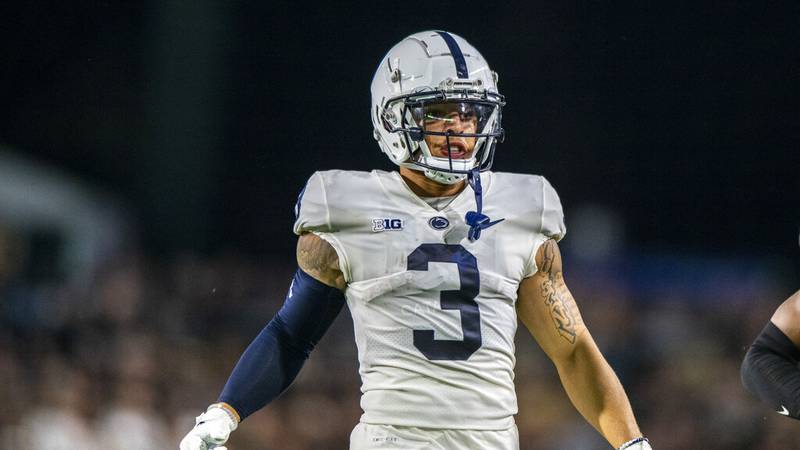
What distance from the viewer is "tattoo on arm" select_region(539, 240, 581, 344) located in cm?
253

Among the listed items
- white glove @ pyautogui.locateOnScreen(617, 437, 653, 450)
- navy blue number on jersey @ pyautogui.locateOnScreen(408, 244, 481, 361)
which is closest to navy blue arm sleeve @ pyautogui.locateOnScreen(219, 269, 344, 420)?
navy blue number on jersey @ pyautogui.locateOnScreen(408, 244, 481, 361)

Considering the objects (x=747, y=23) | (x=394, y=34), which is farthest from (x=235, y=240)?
(x=747, y=23)

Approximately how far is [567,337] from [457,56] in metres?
0.65

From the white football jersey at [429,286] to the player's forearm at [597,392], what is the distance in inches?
6.7

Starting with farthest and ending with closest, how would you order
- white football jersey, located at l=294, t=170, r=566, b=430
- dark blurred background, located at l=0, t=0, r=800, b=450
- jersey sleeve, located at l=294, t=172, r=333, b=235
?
dark blurred background, located at l=0, t=0, r=800, b=450, jersey sleeve, located at l=294, t=172, r=333, b=235, white football jersey, located at l=294, t=170, r=566, b=430

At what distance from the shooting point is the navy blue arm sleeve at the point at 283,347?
2488 millimetres

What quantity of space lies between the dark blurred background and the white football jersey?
1929 millimetres

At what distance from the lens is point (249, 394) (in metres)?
2.48

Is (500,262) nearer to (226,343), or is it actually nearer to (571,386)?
(571,386)

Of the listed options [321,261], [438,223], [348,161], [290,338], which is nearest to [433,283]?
[438,223]

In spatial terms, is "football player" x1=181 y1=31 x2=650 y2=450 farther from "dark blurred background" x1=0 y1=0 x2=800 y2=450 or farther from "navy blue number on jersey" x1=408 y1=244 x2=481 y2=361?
"dark blurred background" x1=0 y1=0 x2=800 y2=450

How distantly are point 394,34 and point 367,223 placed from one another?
112 inches

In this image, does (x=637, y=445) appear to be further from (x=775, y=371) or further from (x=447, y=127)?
(x=447, y=127)

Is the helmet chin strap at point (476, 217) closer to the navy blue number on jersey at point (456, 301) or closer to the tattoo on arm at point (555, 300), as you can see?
the navy blue number on jersey at point (456, 301)
